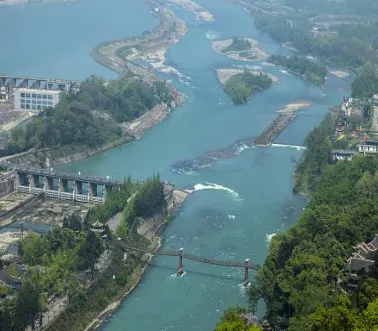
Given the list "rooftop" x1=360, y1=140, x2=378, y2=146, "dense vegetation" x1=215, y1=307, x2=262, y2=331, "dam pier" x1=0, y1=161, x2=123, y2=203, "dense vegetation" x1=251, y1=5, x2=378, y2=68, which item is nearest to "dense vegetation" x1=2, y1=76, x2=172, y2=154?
"dam pier" x1=0, y1=161, x2=123, y2=203

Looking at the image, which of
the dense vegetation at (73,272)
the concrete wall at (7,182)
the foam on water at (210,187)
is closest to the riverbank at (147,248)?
the dense vegetation at (73,272)

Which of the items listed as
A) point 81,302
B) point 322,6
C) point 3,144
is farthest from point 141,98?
point 322,6

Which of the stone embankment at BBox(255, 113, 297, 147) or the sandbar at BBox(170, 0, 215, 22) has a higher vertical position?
the stone embankment at BBox(255, 113, 297, 147)

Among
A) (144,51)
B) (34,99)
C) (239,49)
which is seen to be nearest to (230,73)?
(239,49)

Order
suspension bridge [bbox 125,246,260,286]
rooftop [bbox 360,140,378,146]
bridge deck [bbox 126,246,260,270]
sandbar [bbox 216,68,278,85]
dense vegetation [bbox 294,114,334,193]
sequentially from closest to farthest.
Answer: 1. suspension bridge [bbox 125,246,260,286]
2. bridge deck [bbox 126,246,260,270]
3. dense vegetation [bbox 294,114,334,193]
4. rooftop [bbox 360,140,378,146]
5. sandbar [bbox 216,68,278,85]

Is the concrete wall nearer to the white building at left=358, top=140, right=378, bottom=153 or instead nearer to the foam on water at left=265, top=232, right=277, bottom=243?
the foam on water at left=265, top=232, right=277, bottom=243

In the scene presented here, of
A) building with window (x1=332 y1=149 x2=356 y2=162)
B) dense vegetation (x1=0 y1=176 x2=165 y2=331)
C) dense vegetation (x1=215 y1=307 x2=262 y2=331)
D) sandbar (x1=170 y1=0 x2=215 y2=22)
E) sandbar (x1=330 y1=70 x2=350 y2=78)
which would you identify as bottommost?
sandbar (x1=170 y1=0 x2=215 y2=22)

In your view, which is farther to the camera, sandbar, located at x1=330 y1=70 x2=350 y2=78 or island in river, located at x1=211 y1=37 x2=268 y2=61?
island in river, located at x1=211 y1=37 x2=268 y2=61

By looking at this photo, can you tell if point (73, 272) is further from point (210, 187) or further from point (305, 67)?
point (305, 67)
